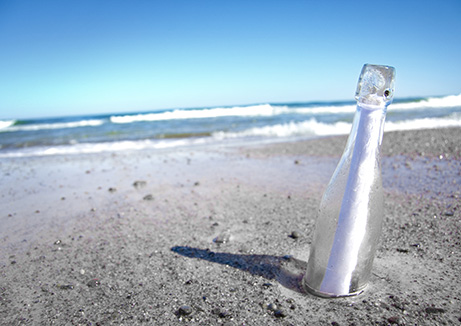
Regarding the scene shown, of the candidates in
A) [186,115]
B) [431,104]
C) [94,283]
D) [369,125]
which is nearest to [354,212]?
[369,125]

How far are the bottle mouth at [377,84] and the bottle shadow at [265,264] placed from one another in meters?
1.10

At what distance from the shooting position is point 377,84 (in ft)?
4.37

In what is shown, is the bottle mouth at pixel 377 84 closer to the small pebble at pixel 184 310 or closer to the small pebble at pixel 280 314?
the small pebble at pixel 280 314

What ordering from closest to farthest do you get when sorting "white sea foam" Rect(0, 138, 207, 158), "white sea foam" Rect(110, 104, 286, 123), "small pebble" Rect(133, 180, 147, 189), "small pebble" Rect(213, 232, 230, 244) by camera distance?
"small pebble" Rect(213, 232, 230, 244), "small pebble" Rect(133, 180, 147, 189), "white sea foam" Rect(0, 138, 207, 158), "white sea foam" Rect(110, 104, 286, 123)

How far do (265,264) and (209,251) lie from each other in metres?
0.51

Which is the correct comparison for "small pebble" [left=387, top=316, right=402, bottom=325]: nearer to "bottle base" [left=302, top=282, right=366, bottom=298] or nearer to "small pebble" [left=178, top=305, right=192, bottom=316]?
"bottle base" [left=302, top=282, right=366, bottom=298]

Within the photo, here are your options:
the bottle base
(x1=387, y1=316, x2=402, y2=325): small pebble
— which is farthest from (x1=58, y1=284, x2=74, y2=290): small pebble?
(x1=387, y1=316, x2=402, y2=325): small pebble

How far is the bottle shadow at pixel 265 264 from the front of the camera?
1.82m

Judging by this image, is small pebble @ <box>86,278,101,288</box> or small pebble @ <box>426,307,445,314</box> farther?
small pebble @ <box>86,278,101,288</box>

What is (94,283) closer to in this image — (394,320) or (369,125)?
(394,320)

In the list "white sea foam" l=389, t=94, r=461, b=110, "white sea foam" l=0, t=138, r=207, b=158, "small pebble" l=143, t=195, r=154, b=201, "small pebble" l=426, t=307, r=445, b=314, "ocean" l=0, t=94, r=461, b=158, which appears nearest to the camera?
"small pebble" l=426, t=307, r=445, b=314

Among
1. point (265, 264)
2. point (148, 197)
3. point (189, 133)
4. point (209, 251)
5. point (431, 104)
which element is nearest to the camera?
point (265, 264)

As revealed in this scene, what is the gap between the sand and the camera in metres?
1.55

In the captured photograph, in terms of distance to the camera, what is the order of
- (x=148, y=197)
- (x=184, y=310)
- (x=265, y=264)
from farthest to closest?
(x=148, y=197) → (x=265, y=264) → (x=184, y=310)
